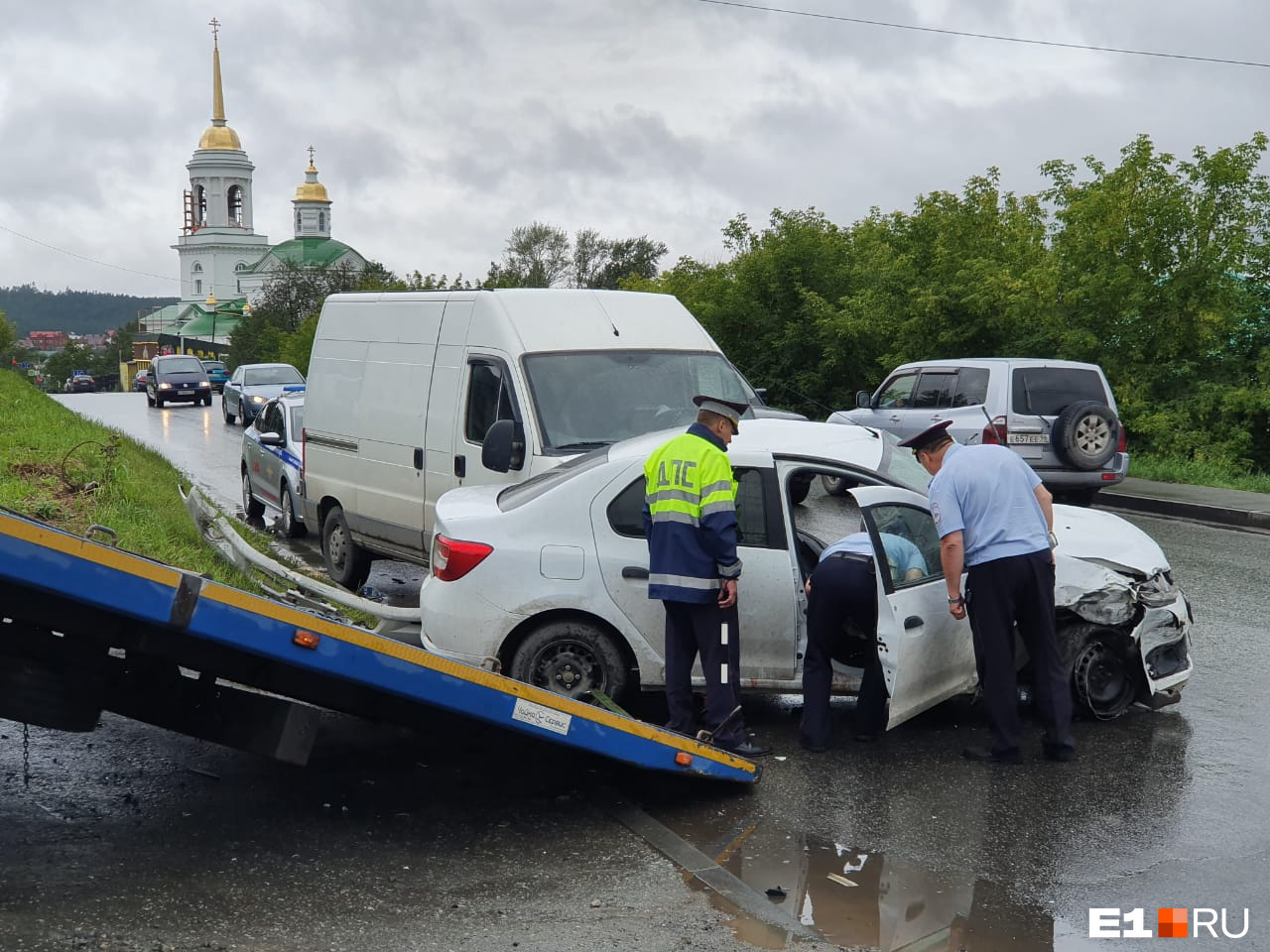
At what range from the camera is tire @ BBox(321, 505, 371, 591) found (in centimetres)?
1125

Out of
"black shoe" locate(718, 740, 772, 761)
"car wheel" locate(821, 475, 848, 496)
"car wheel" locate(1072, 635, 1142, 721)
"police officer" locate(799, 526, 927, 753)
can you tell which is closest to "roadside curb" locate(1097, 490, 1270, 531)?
"car wheel" locate(1072, 635, 1142, 721)

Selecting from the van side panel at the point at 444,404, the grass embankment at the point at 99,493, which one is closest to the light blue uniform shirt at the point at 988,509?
the grass embankment at the point at 99,493

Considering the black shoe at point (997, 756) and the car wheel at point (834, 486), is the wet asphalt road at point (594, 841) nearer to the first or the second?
the black shoe at point (997, 756)

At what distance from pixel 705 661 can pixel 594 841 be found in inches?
45.1

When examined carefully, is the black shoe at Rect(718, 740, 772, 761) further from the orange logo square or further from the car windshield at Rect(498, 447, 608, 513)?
the orange logo square

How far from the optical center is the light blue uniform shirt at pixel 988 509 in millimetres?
6320

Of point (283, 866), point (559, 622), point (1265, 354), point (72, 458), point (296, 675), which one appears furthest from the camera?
point (1265, 354)

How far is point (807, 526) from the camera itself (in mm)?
7676

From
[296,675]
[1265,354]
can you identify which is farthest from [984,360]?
[296,675]

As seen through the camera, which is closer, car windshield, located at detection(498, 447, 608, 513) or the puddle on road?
the puddle on road

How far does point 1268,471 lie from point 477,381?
1630 centimetres

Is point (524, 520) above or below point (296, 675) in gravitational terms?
above

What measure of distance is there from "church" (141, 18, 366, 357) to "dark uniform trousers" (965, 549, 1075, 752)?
137968mm

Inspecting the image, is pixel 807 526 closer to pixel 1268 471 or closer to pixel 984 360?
pixel 984 360
